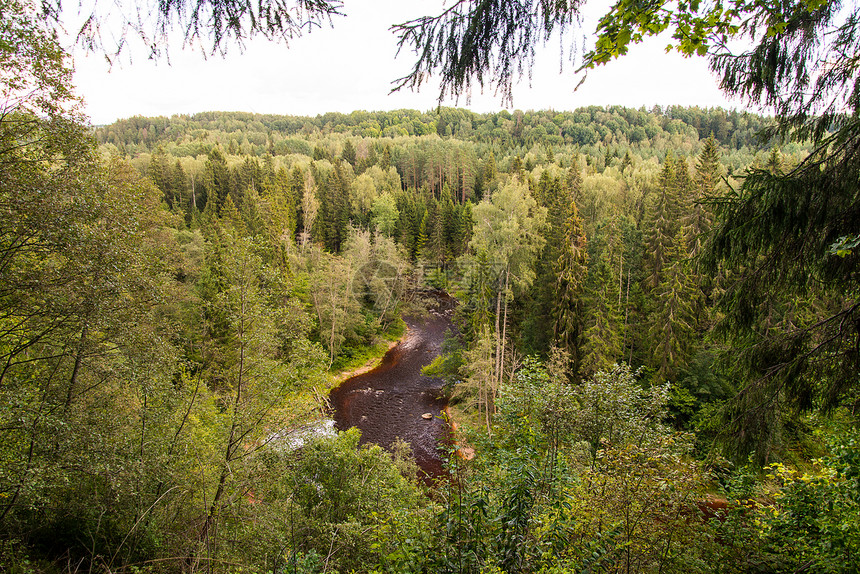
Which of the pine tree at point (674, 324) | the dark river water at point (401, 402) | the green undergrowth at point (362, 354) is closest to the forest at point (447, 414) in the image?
the pine tree at point (674, 324)

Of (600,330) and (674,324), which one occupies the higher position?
(674,324)

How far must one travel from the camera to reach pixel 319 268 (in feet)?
112

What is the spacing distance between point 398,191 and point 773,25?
6096 centimetres

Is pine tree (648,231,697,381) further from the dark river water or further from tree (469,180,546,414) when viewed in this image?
the dark river water

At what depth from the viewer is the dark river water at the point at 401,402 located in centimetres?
2136

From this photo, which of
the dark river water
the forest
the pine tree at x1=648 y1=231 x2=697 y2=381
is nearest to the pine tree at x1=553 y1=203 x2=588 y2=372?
the forest

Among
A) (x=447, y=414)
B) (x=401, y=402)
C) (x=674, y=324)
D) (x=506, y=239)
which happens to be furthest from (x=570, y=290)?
(x=447, y=414)

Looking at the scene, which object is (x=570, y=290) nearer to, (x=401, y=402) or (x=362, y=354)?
(x=401, y=402)

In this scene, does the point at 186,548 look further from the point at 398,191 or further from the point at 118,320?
the point at 398,191

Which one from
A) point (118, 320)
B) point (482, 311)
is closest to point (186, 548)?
point (118, 320)

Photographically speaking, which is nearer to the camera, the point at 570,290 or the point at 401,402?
the point at 570,290

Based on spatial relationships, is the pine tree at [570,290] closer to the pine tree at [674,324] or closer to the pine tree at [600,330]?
the pine tree at [600,330]

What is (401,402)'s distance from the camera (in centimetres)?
2580

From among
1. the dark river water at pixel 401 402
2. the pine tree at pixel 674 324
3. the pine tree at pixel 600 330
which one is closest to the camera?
the pine tree at pixel 600 330
